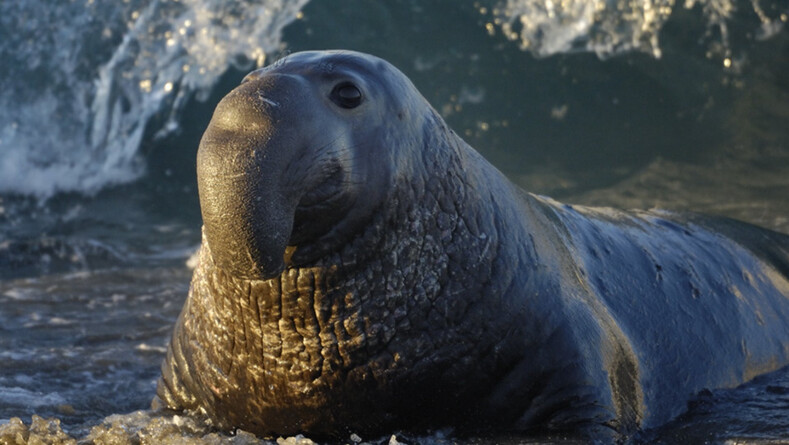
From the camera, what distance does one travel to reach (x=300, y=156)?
12.1 ft

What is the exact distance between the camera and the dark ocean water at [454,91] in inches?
502

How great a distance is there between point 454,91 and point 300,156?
10.6 meters

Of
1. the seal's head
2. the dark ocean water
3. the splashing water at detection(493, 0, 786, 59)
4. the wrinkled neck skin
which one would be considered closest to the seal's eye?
the seal's head

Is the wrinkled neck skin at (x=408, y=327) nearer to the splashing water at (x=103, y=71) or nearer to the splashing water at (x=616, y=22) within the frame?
the splashing water at (x=616, y=22)

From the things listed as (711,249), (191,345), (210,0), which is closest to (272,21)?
(210,0)

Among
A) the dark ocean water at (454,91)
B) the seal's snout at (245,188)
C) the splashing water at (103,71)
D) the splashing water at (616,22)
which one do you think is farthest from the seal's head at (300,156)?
the splashing water at (103,71)

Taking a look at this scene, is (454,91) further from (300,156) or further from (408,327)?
(300,156)

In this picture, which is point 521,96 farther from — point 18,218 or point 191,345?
point 191,345

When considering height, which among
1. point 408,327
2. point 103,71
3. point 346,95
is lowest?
point 408,327

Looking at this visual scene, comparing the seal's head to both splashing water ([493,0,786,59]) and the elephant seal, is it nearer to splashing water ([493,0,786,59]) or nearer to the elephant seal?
the elephant seal

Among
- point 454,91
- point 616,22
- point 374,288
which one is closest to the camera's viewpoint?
point 374,288

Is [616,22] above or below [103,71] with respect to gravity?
below

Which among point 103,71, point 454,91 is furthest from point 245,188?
point 103,71

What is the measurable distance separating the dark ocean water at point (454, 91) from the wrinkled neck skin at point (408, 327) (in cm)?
704
